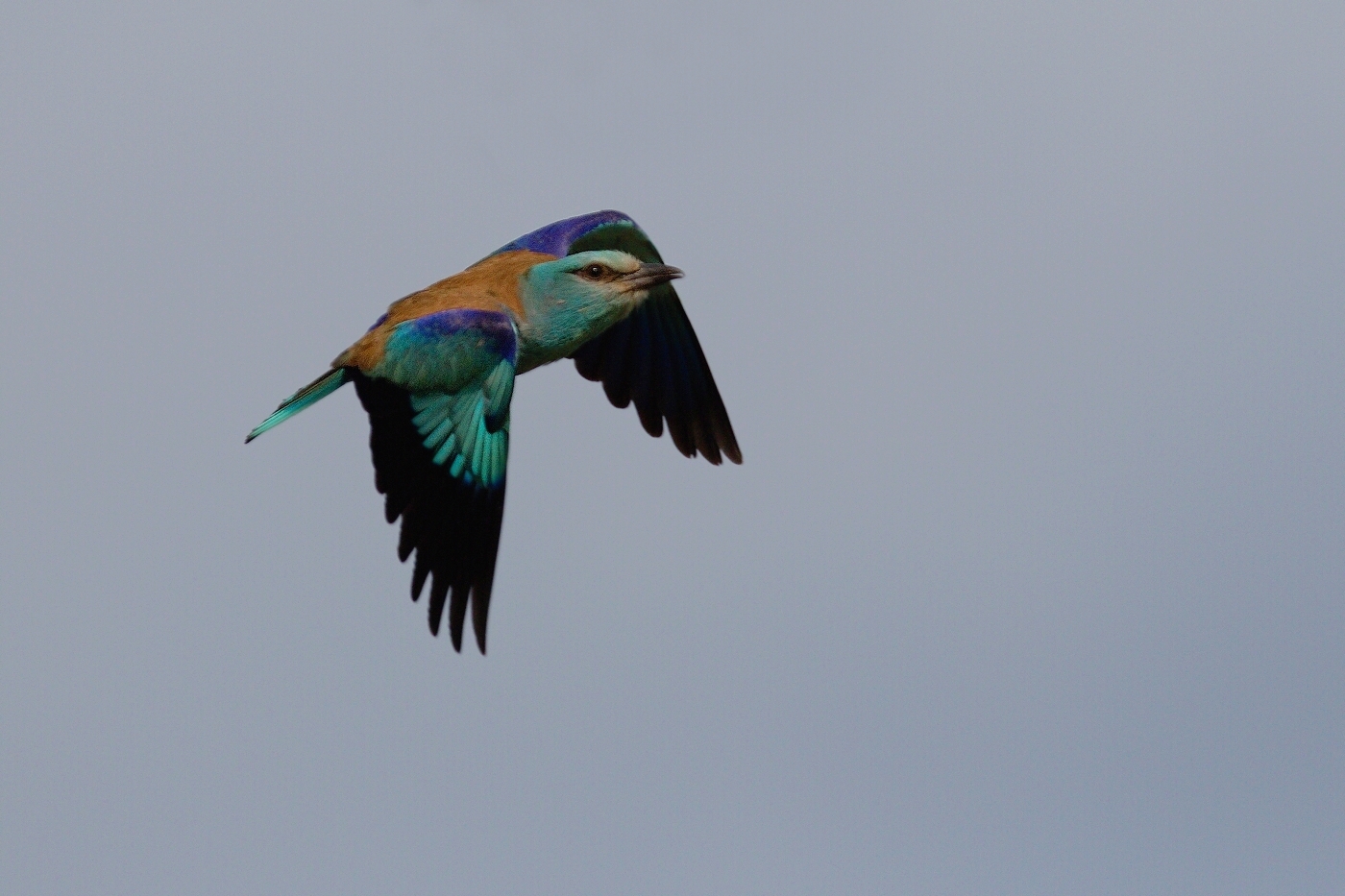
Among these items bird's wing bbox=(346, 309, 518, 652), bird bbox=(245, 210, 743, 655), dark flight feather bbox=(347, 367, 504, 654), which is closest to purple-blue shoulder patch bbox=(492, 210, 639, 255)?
bird bbox=(245, 210, 743, 655)

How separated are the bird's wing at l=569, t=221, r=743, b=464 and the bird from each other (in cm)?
91

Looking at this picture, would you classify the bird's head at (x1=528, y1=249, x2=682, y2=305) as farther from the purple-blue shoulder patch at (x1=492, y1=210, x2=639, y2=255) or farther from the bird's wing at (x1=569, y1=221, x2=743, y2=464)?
the bird's wing at (x1=569, y1=221, x2=743, y2=464)

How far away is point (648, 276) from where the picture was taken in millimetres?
11828

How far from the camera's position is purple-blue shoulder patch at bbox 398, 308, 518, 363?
35.9 feet

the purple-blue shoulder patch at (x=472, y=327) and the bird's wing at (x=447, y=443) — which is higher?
the purple-blue shoulder patch at (x=472, y=327)

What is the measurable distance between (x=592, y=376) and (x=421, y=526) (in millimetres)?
2793

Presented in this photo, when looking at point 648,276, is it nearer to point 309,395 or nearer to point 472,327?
point 472,327

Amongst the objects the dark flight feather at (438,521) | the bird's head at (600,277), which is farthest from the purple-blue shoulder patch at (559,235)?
the dark flight feather at (438,521)

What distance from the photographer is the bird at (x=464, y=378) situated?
10625 mm

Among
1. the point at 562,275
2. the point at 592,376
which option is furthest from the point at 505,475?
the point at 592,376

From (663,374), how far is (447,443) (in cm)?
274

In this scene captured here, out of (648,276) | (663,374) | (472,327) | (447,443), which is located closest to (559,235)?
(648,276)

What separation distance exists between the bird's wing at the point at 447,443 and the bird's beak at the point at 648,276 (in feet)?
2.96

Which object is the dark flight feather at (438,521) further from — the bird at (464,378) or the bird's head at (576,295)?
the bird's head at (576,295)
